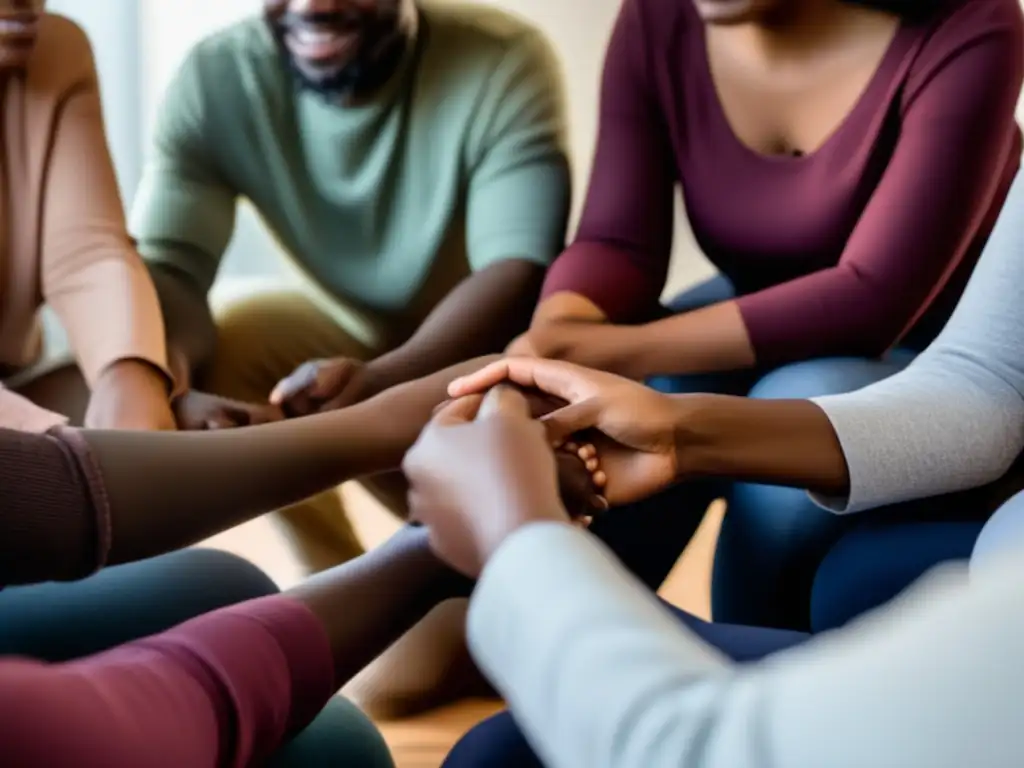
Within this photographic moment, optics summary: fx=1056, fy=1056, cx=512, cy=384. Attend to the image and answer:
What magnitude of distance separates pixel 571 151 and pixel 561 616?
87 cm

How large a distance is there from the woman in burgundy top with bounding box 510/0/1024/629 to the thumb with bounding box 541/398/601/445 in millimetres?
178

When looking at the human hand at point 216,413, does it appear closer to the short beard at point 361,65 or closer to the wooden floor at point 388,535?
the wooden floor at point 388,535

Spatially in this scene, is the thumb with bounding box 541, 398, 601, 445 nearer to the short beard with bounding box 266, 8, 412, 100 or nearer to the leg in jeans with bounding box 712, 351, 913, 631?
the leg in jeans with bounding box 712, 351, 913, 631

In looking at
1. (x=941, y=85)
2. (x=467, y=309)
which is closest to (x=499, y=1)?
(x=467, y=309)

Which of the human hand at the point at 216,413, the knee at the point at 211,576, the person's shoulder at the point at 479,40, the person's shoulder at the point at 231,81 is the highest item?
the person's shoulder at the point at 479,40

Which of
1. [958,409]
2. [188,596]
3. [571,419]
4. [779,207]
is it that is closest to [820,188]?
[779,207]

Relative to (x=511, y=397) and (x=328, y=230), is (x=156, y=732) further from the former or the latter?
(x=328, y=230)

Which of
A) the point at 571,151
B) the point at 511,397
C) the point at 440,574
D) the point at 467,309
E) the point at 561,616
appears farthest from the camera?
the point at 571,151

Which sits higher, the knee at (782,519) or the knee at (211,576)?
the knee at (782,519)

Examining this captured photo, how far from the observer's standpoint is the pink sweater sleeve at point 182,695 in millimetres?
404

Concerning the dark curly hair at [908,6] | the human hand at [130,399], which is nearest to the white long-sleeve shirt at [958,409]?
the dark curly hair at [908,6]

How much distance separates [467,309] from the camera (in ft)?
3.44

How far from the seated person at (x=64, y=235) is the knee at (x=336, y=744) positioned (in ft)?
1.22

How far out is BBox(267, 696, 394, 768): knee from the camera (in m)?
0.63
